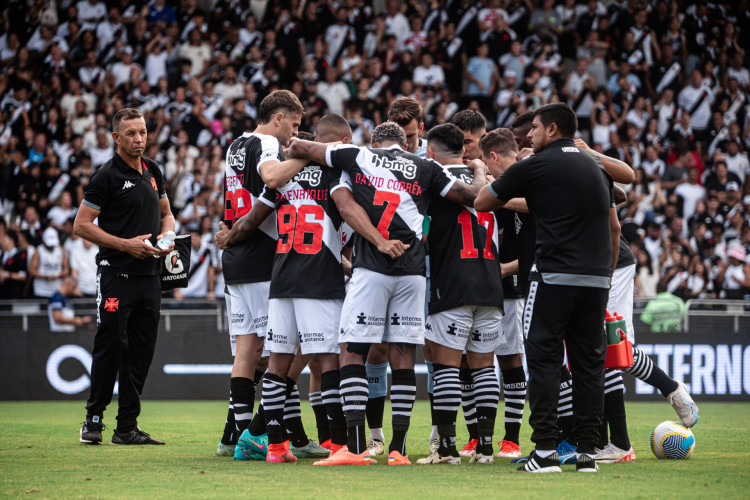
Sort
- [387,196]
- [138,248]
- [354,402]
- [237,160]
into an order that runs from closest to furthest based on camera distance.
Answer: [354,402], [387,196], [237,160], [138,248]

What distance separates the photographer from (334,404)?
7.23m

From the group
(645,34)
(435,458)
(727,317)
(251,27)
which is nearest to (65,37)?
(251,27)

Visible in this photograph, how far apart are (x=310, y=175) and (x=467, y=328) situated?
175 centimetres

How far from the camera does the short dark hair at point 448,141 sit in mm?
7797

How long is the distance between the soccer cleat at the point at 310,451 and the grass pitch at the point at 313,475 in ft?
1.28

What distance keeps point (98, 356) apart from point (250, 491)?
3616 millimetres

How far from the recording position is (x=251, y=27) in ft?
68.6

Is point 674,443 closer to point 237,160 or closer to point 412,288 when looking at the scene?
point 412,288

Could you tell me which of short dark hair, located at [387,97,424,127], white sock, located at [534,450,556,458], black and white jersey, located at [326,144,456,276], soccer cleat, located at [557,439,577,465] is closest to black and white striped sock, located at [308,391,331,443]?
black and white jersey, located at [326,144,456,276]

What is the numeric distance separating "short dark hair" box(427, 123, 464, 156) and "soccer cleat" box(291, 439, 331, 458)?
9.10 feet

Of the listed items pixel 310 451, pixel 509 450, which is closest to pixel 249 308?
pixel 310 451

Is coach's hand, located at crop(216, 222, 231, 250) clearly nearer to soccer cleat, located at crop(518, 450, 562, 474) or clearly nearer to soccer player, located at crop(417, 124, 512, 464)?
soccer player, located at crop(417, 124, 512, 464)

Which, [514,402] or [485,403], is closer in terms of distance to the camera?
[485,403]

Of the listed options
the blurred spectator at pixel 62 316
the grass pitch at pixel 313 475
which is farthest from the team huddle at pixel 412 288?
the blurred spectator at pixel 62 316
